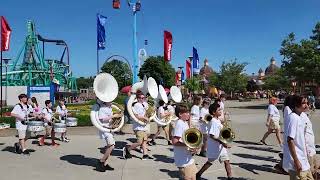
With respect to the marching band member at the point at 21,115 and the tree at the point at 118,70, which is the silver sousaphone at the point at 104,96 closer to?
the marching band member at the point at 21,115

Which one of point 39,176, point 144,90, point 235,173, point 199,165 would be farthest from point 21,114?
point 235,173

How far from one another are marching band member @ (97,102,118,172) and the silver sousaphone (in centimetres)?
8

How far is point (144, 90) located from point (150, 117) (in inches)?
85.7

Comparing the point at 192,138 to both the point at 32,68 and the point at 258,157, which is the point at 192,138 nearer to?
the point at 258,157

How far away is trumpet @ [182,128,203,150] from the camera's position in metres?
6.33

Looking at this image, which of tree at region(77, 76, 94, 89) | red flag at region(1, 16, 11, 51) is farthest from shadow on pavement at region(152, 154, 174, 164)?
tree at region(77, 76, 94, 89)

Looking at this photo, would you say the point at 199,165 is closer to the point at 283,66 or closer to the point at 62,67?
the point at 283,66

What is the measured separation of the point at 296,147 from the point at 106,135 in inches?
201

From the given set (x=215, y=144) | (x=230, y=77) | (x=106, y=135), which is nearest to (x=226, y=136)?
(x=215, y=144)

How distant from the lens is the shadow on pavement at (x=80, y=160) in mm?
10325

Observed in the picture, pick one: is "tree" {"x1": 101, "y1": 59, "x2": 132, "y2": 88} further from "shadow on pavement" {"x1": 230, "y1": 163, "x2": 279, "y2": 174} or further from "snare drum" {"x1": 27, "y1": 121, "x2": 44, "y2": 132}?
"shadow on pavement" {"x1": 230, "y1": 163, "x2": 279, "y2": 174}

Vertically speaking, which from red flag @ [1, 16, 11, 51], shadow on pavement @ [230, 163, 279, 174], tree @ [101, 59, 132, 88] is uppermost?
tree @ [101, 59, 132, 88]

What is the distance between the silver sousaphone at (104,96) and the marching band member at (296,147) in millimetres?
4993

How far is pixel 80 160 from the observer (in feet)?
35.2
